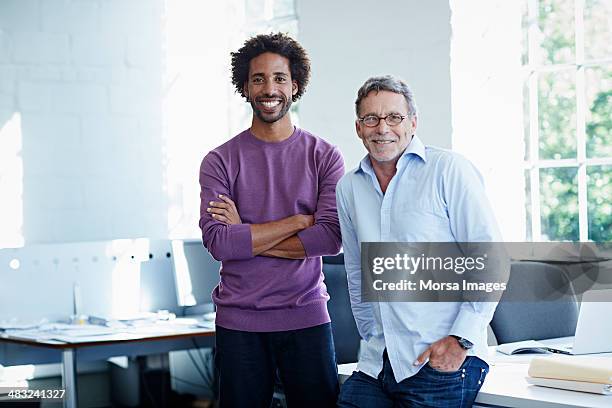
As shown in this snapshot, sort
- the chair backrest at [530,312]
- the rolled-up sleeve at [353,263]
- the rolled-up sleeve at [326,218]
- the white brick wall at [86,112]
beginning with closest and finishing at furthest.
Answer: the rolled-up sleeve at [353,263] < the rolled-up sleeve at [326,218] < the chair backrest at [530,312] < the white brick wall at [86,112]

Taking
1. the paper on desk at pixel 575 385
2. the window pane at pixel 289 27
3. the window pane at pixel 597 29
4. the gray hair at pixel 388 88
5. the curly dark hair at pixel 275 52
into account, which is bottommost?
the paper on desk at pixel 575 385

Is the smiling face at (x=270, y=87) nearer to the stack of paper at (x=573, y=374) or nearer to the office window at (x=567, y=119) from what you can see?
the stack of paper at (x=573, y=374)

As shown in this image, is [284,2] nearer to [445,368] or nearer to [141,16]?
[141,16]

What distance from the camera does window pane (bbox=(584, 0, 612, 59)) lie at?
389 centimetres

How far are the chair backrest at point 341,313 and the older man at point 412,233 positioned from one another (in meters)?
0.97

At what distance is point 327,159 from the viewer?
2.47m

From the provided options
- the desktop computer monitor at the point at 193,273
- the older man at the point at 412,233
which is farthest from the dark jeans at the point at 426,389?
the desktop computer monitor at the point at 193,273

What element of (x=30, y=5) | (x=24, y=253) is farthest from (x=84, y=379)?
(x=30, y=5)

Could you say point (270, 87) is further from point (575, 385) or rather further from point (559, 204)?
point (559, 204)

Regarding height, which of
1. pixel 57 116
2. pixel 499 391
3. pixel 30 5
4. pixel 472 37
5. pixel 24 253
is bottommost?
pixel 499 391

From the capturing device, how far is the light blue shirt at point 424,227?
6.66 feet

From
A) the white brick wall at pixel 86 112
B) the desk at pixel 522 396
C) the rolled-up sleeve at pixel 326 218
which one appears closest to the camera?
the desk at pixel 522 396

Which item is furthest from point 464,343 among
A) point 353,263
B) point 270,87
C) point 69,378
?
point 69,378

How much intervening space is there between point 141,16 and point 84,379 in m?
1.94
